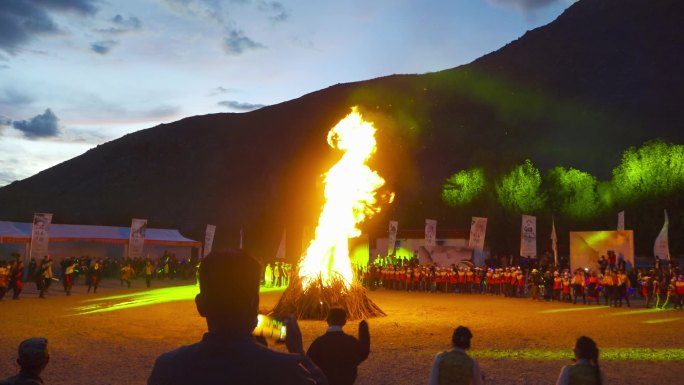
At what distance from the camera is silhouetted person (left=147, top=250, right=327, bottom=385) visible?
241 cm

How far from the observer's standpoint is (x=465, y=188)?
6762 centimetres

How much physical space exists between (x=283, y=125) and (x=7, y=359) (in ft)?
485

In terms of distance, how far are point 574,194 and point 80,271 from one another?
43.8m

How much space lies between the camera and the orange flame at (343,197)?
848 inches

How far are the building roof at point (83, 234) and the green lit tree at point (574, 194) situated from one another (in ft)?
117

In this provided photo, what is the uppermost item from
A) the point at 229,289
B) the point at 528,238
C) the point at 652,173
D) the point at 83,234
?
the point at 652,173

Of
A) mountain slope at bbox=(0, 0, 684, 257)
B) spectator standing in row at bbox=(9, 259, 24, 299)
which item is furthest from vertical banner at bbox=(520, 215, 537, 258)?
mountain slope at bbox=(0, 0, 684, 257)

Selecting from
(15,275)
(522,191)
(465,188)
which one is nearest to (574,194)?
(522,191)

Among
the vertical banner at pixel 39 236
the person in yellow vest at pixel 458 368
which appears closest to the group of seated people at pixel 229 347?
the person in yellow vest at pixel 458 368

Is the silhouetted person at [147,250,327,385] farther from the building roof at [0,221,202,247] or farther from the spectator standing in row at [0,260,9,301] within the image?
the building roof at [0,221,202,247]

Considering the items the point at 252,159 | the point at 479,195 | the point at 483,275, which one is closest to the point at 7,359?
the point at 483,275

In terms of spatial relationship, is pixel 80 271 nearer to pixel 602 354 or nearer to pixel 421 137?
pixel 602 354

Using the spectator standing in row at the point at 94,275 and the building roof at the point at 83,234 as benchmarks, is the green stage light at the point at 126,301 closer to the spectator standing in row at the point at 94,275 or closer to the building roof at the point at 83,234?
the spectator standing in row at the point at 94,275

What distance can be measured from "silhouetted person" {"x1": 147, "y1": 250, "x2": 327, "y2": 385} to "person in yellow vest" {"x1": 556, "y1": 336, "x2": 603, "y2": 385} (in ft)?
12.3
